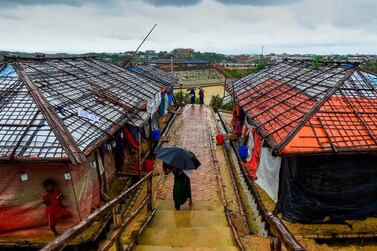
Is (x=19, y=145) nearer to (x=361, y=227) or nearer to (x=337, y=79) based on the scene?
(x=361, y=227)

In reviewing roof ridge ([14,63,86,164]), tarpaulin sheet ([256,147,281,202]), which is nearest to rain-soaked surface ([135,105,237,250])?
tarpaulin sheet ([256,147,281,202])

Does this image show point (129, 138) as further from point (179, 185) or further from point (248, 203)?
point (248, 203)

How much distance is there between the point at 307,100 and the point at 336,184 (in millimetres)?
3871

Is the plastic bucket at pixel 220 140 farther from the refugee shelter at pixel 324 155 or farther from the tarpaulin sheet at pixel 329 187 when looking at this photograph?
the tarpaulin sheet at pixel 329 187

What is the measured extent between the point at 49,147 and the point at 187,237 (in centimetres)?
442

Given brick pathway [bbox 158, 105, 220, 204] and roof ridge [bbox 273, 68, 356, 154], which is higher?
roof ridge [bbox 273, 68, 356, 154]

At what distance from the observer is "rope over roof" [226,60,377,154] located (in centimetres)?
923

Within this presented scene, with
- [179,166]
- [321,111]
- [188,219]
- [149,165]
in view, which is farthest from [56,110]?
[321,111]

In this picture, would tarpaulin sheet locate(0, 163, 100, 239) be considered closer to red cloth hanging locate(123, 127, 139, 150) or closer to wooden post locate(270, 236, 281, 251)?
red cloth hanging locate(123, 127, 139, 150)

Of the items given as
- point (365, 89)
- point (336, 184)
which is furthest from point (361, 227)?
point (365, 89)

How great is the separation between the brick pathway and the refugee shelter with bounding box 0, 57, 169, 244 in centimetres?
261

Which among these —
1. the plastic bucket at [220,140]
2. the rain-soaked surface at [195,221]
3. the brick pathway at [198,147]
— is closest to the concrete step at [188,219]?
the rain-soaked surface at [195,221]

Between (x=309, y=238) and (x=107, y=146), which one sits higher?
(x=107, y=146)

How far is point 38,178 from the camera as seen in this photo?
8.55 meters
